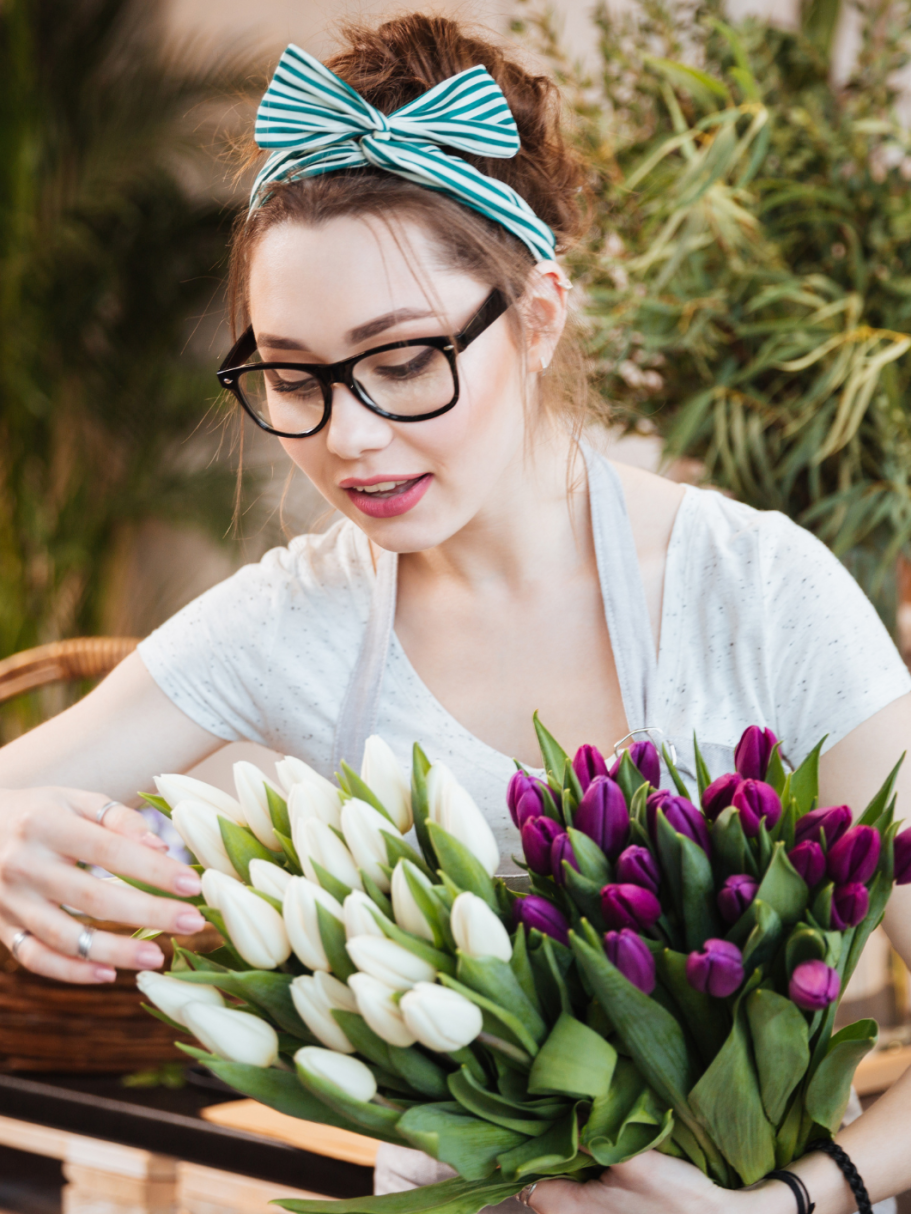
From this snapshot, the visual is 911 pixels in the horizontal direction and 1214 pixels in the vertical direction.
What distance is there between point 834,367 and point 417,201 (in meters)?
0.73

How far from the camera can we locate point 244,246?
1.02 meters

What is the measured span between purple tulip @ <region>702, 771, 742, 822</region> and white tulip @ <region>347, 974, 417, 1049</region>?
19 cm

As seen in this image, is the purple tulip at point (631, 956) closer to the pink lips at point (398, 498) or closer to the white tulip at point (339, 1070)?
the white tulip at point (339, 1070)

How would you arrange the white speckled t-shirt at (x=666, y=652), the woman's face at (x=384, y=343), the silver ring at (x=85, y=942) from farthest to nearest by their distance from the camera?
the white speckled t-shirt at (x=666, y=652)
the woman's face at (x=384, y=343)
the silver ring at (x=85, y=942)

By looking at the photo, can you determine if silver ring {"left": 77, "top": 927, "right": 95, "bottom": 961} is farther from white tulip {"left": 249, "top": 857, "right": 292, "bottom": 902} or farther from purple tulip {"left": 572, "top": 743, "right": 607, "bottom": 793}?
purple tulip {"left": 572, "top": 743, "right": 607, "bottom": 793}

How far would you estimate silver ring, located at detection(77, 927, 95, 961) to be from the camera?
732mm

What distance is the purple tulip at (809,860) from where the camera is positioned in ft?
1.80

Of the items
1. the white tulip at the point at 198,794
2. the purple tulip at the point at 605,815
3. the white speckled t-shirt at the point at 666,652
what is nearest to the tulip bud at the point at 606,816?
the purple tulip at the point at 605,815

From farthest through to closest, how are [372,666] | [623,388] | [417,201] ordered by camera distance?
[623,388] → [372,666] → [417,201]

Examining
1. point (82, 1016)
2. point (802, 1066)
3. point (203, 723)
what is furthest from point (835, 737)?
point (82, 1016)

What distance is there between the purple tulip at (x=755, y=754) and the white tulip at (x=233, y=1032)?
0.29 meters

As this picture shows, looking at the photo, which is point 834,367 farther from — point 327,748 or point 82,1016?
point 82,1016

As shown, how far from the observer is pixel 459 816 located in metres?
0.59

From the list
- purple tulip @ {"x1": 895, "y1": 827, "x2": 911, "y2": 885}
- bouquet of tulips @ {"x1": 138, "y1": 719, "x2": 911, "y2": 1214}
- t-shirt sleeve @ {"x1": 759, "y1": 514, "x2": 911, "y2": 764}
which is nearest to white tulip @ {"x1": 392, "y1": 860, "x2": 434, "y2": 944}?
bouquet of tulips @ {"x1": 138, "y1": 719, "x2": 911, "y2": 1214}
